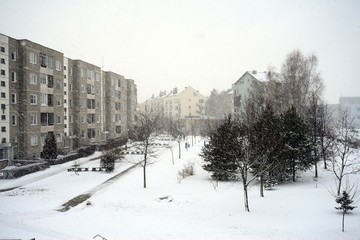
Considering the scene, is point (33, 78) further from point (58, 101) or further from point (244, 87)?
point (244, 87)

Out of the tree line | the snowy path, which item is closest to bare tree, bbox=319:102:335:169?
the tree line

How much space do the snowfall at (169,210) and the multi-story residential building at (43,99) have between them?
8.35 m

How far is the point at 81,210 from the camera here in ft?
58.6

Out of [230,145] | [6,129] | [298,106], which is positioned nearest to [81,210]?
[230,145]

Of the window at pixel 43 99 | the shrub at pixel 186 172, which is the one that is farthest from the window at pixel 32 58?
the shrub at pixel 186 172

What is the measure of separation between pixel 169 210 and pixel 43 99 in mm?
27481

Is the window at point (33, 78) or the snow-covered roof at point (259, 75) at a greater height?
the snow-covered roof at point (259, 75)

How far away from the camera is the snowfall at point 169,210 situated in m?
13.8

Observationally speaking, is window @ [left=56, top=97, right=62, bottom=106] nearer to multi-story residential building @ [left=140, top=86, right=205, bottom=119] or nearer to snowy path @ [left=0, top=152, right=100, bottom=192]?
snowy path @ [left=0, top=152, right=100, bottom=192]

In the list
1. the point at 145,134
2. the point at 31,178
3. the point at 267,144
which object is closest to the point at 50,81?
the point at 31,178

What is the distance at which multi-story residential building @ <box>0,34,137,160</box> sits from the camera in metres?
32.5

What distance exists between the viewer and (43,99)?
37938 millimetres

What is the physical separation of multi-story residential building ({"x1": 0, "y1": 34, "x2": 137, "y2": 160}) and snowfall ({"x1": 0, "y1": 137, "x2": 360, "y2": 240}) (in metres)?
8.35

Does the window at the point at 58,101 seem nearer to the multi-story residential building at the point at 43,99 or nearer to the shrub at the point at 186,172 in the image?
the multi-story residential building at the point at 43,99
